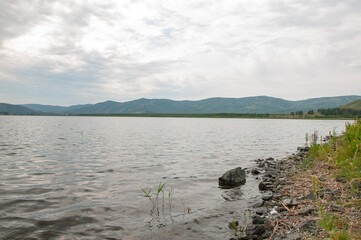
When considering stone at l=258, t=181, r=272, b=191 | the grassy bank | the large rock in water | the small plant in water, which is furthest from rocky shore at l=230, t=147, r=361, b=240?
the large rock in water

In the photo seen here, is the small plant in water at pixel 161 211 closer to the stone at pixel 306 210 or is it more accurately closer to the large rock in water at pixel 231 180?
the large rock in water at pixel 231 180

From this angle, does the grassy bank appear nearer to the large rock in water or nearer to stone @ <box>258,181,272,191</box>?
stone @ <box>258,181,272,191</box>

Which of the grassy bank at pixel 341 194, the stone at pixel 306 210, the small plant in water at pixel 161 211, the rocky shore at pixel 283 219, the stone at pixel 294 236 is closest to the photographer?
the grassy bank at pixel 341 194

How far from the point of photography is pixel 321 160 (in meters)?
14.3

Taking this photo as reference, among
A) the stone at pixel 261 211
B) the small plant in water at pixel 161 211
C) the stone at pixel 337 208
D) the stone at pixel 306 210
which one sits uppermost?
the stone at pixel 337 208

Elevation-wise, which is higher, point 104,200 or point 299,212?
point 299,212

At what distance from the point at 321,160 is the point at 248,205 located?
6.68m

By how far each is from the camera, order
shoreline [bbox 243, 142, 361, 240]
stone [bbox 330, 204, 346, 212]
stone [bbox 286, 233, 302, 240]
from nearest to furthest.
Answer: shoreline [bbox 243, 142, 361, 240] → stone [bbox 286, 233, 302, 240] → stone [bbox 330, 204, 346, 212]

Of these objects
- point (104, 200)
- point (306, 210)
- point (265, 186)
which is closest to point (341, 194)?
point (306, 210)

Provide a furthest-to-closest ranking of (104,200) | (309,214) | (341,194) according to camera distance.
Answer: (104,200), (341,194), (309,214)

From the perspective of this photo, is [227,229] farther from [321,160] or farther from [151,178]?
[321,160]

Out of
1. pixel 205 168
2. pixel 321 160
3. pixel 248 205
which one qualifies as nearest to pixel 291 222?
pixel 248 205

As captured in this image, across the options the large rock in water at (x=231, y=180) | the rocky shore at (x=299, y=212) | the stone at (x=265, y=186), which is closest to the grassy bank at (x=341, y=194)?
the rocky shore at (x=299, y=212)

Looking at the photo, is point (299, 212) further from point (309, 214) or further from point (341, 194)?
point (341, 194)
